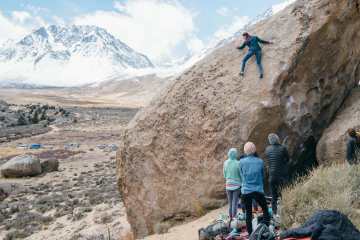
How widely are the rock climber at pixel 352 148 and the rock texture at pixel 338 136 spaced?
84cm

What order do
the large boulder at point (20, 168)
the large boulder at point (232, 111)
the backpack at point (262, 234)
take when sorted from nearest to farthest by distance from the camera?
the backpack at point (262, 234), the large boulder at point (232, 111), the large boulder at point (20, 168)

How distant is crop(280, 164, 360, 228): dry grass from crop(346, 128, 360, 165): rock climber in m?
0.98

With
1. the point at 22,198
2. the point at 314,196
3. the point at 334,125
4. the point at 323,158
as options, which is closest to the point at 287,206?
the point at 314,196

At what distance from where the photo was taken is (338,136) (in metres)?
11.2

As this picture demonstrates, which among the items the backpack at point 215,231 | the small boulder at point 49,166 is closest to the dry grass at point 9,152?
the small boulder at point 49,166

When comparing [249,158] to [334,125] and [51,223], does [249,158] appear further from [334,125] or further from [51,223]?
[51,223]

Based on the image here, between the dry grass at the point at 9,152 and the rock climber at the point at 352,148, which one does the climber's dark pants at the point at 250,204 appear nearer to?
the rock climber at the point at 352,148


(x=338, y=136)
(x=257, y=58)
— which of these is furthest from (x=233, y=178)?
(x=338, y=136)

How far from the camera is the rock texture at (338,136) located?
11055mm

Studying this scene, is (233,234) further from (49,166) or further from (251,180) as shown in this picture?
(49,166)

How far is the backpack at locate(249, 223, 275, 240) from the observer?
7.05 meters

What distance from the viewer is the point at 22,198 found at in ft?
70.0

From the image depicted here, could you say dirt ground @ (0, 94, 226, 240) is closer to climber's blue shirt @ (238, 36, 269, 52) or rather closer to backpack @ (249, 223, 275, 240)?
backpack @ (249, 223, 275, 240)

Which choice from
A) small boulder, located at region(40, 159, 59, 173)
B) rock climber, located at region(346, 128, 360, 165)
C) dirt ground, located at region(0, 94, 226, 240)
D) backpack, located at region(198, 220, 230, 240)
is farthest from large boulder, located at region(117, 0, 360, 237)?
small boulder, located at region(40, 159, 59, 173)
